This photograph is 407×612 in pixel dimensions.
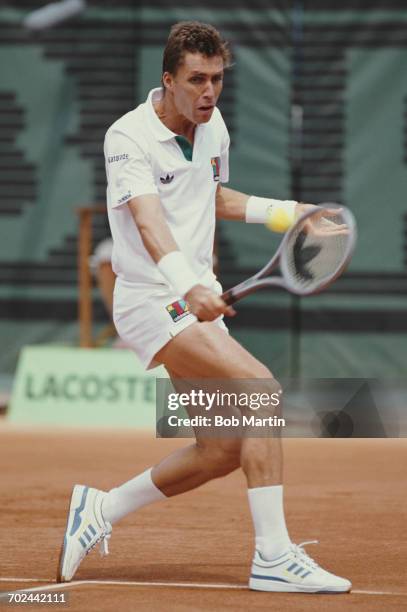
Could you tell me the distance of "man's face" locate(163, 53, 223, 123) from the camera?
5047 millimetres

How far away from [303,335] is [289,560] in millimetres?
7371

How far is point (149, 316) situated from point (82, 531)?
85 centimetres

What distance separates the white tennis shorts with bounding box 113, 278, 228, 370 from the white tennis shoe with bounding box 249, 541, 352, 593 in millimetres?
787

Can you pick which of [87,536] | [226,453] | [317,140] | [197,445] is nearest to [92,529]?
[87,536]

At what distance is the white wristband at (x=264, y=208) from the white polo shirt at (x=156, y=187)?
0.91ft

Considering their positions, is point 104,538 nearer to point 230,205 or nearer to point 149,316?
point 149,316

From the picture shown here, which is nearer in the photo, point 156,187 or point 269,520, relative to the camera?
point 269,520

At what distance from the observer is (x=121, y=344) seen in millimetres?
11594

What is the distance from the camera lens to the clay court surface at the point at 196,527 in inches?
198

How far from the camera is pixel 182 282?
4.83m

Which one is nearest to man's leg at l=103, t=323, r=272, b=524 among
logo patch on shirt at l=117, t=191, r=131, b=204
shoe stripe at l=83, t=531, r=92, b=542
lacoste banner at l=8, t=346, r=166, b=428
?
shoe stripe at l=83, t=531, r=92, b=542

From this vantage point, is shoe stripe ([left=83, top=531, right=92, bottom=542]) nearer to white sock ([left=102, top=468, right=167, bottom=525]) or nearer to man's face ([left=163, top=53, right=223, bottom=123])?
white sock ([left=102, top=468, right=167, bottom=525])

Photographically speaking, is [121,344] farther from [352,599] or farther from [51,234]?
[352,599]

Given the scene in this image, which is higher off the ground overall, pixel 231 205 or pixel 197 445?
pixel 231 205
